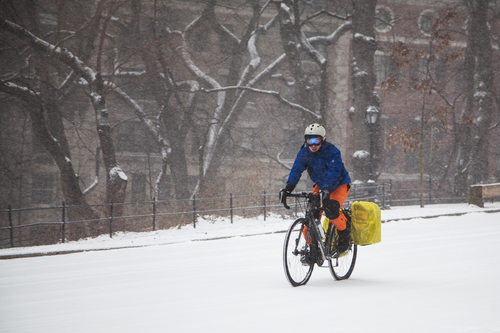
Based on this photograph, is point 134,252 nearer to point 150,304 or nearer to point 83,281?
point 83,281

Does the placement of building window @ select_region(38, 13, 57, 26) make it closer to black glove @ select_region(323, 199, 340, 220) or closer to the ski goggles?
the ski goggles

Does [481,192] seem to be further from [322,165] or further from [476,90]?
[322,165]

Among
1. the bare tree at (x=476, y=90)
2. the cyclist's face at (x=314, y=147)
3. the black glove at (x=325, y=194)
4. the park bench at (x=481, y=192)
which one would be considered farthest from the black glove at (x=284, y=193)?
the bare tree at (x=476, y=90)

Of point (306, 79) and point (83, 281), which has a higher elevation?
point (306, 79)

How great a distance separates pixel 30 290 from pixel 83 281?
79 cm

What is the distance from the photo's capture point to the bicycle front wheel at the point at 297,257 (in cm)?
699

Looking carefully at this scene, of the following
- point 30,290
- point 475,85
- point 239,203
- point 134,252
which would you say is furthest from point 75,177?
point 475,85

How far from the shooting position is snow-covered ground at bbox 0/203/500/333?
5.43 metres

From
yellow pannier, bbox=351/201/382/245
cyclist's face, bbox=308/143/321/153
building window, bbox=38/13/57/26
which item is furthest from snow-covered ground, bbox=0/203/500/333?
building window, bbox=38/13/57/26

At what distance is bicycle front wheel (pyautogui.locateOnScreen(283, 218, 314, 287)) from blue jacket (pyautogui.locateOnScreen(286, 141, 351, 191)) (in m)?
0.57

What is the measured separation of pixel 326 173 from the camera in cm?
723

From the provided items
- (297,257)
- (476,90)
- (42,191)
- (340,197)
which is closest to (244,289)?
(297,257)

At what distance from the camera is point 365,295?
6543mm

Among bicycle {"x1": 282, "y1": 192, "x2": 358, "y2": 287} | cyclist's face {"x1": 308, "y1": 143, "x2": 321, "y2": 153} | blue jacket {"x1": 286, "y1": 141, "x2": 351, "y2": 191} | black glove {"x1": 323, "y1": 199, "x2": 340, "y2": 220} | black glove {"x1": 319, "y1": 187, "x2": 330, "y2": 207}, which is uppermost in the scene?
cyclist's face {"x1": 308, "y1": 143, "x2": 321, "y2": 153}
